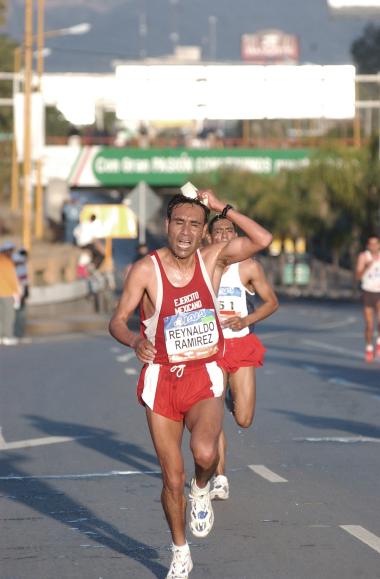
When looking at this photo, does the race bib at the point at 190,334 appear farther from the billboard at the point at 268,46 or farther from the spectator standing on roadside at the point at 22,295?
the billboard at the point at 268,46

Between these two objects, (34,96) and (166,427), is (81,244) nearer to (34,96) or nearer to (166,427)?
(34,96)

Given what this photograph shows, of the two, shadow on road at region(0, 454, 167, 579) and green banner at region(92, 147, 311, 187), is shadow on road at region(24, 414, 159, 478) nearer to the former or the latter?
shadow on road at region(0, 454, 167, 579)

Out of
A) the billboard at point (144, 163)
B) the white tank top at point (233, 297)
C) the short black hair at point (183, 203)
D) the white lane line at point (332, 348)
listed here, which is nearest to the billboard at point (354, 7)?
the white lane line at point (332, 348)

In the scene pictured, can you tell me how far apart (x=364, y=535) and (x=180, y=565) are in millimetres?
1746

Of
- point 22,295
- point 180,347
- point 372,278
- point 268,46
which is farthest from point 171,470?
point 268,46

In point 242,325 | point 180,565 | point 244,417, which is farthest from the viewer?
point 244,417

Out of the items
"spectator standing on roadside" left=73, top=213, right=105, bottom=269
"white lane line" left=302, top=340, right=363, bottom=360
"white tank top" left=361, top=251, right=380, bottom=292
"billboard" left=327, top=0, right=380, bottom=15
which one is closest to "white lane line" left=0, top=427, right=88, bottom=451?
"white tank top" left=361, top=251, right=380, bottom=292

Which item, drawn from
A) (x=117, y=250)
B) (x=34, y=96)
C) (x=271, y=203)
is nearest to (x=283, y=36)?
(x=117, y=250)

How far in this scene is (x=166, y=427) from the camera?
8.89 meters

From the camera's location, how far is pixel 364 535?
9930mm

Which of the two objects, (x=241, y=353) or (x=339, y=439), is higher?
(x=241, y=353)

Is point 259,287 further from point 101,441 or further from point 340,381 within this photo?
point 340,381

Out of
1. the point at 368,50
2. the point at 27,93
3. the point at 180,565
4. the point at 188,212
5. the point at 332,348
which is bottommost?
the point at 332,348

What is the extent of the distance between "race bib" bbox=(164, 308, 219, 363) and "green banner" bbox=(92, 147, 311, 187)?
78.6m
